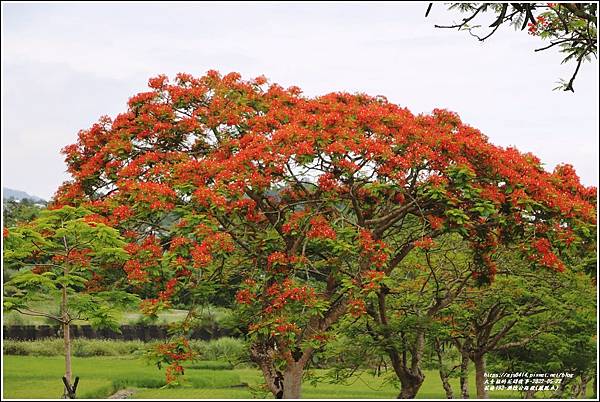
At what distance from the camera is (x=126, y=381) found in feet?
45.8

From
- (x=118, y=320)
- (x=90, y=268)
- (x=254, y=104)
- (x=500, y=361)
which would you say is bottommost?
(x=500, y=361)

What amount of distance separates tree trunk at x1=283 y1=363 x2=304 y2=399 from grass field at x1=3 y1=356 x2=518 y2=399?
147 inches

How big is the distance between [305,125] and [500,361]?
26.2ft

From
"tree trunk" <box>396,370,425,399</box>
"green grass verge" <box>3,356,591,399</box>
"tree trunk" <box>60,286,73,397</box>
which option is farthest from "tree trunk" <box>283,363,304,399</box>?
"green grass verge" <box>3,356,591,399</box>

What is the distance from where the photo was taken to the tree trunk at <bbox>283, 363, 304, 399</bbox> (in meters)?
8.43

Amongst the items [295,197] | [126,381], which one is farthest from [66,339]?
[126,381]

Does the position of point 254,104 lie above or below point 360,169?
above

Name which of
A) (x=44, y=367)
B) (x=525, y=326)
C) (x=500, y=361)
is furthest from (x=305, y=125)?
(x=44, y=367)

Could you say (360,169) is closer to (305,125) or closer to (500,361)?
(305,125)

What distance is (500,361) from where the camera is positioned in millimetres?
13906

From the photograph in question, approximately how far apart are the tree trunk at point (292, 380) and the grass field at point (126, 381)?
3722 mm

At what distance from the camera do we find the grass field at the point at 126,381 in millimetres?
12828

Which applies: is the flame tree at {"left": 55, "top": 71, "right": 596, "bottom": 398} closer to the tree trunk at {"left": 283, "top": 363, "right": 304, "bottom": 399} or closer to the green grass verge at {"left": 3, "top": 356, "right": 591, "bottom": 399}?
the tree trunk at {"left": 283, "top": 363, "right": 304, "bottom": 399}

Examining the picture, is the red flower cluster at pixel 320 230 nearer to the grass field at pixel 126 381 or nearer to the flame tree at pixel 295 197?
the flame tree at pixel 295 197
